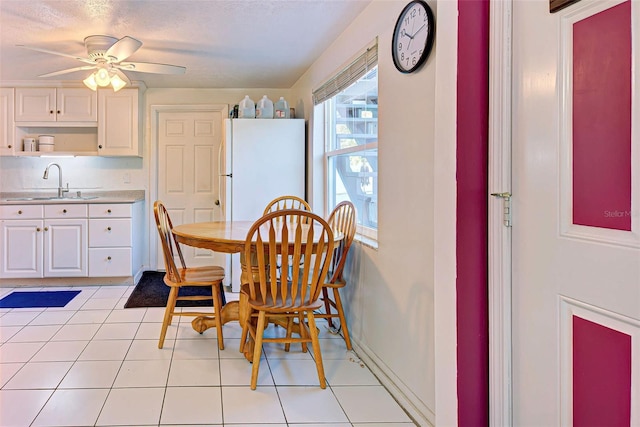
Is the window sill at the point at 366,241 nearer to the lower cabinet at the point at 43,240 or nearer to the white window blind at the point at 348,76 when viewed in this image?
the white window blind at the point at 348,76

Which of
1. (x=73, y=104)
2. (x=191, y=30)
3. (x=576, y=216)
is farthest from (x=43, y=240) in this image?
(x=576, y=216)

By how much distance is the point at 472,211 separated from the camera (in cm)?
126

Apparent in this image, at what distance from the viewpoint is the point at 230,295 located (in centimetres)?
385

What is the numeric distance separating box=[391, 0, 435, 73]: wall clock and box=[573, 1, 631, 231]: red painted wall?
28.7 inches

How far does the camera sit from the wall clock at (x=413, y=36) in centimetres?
166

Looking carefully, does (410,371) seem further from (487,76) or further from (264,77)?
(264,77)

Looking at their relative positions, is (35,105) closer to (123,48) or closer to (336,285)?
(123,48)

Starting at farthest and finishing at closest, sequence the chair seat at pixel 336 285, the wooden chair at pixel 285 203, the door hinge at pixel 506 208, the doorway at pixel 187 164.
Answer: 1. the doorway at pixel 187 164
2. the wooden chair at pixel 285 203
3. the chair seat at pixel 336 285
4. the door hinge at pixel 506 208

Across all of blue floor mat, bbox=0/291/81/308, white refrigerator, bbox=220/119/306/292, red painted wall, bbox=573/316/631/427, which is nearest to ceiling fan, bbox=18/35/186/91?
white refrigerator, bbox=220/119/306/292

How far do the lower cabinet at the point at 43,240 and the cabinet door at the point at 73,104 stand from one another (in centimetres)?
94

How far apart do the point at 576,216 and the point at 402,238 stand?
0.97 meters

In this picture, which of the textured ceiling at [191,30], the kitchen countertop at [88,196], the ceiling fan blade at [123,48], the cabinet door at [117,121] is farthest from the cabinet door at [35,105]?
the ceiling fan blade at [123,48]

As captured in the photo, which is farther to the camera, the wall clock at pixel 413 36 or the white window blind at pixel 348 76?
the white window blind at pixel 348 76

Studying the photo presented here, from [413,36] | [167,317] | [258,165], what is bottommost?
[167,317]
